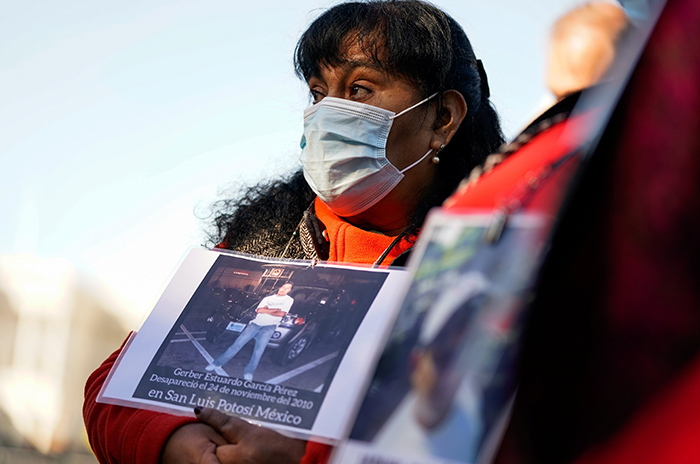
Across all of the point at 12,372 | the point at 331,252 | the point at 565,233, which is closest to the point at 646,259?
the point at 565,233

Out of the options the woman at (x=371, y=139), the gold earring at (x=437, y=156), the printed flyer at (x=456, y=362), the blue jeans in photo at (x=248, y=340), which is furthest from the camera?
the gold earring at (x=437, y=156)

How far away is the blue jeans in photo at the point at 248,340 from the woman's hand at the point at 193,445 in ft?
0.52

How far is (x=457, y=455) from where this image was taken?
2.27 feet

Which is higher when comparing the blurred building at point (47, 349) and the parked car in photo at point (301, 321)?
the parked car in photo at point (301, 321)

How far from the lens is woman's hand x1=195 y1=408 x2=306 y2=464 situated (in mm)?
1246

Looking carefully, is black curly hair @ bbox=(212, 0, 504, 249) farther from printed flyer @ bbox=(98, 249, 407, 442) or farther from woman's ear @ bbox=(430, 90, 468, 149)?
printed flyer @ bbox=(98, 249, 407, 442)

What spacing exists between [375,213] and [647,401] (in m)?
1.52

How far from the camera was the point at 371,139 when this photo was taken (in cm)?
225

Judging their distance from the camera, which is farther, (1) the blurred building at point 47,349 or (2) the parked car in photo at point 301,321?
(1) the blurred building at point 47,349

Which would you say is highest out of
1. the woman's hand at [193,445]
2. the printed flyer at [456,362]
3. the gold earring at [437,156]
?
the printed flyer at [456,362]

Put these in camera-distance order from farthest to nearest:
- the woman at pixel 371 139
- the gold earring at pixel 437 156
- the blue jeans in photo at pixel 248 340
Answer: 1. the gold earring at pixel 437 156
2. the woman at pixel 371 139
3. the blue jeans in photo at pixel 248 340

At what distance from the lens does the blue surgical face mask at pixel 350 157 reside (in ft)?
Answer: 7.29

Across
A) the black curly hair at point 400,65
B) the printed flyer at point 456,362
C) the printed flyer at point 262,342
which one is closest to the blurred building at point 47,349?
the black curly hair at point 400,65

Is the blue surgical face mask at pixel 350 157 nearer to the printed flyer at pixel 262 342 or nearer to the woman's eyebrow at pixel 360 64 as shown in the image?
the woman's eyebrow at pixel 360 64
